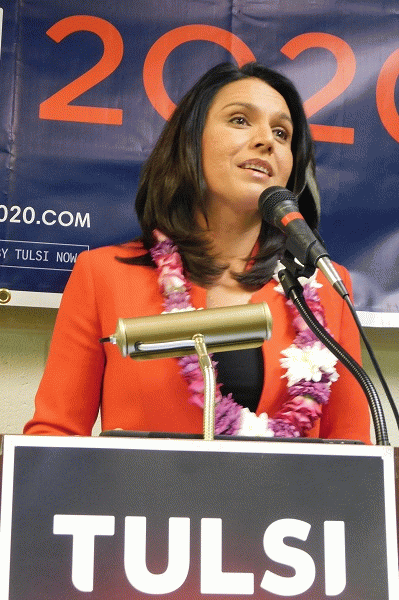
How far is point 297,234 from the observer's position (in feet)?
3.44

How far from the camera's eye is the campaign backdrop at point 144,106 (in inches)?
81.9

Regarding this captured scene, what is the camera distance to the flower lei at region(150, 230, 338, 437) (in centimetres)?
149

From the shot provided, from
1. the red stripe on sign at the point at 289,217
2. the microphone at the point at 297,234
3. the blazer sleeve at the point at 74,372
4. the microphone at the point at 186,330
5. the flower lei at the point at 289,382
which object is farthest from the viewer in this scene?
the blazer sleeve at the point at 74,372

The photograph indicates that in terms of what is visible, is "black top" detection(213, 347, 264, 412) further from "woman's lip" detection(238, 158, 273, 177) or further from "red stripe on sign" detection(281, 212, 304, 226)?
"red stripe on sign" detection(281, 212, 304, 226)

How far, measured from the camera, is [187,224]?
180 centimetres

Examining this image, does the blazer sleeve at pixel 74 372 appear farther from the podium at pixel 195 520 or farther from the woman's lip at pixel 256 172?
the podium at pixel 195 520

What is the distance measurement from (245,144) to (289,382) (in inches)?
19.7

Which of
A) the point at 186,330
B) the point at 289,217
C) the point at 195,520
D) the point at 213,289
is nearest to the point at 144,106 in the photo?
the point at 213,289

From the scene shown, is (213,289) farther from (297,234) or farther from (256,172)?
(297,234)

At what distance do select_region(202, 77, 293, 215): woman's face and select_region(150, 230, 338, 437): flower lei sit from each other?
0.67 ft

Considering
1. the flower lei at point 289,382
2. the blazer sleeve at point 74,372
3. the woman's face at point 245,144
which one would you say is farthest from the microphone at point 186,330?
the woman's face at point 245,144

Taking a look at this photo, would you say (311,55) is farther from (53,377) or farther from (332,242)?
(53,377)

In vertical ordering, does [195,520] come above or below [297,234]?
below

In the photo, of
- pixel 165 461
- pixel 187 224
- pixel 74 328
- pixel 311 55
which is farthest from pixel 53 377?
pixel 311 55
